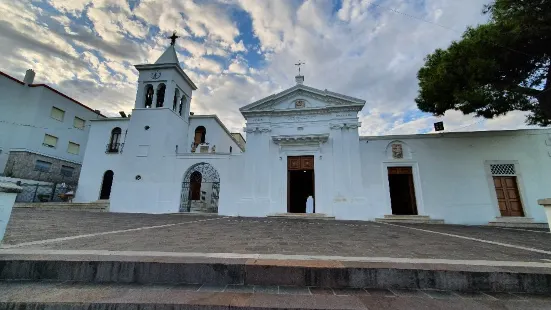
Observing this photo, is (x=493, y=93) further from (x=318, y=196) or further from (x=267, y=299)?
(x=267, y=299)

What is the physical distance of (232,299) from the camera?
1.93 meters

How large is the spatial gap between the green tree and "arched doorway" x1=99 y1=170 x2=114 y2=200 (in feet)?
69.2

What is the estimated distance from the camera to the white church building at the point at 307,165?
1084 cm

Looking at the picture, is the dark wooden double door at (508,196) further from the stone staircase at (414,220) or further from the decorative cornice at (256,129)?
the decorative cornice at (256,129)

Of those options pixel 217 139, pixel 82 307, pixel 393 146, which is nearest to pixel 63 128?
pixel 217 139

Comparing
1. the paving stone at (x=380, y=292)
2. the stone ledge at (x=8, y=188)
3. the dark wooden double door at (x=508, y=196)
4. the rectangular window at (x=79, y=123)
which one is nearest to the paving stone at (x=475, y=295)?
the paving stone at (x=380, y=292)

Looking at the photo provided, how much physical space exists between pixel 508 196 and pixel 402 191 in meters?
4.56

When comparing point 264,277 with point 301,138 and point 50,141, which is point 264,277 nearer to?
point 301,138

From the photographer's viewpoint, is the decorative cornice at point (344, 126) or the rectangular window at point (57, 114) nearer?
the decorative cornice at point (344, 126)

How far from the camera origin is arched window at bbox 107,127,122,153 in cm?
1712

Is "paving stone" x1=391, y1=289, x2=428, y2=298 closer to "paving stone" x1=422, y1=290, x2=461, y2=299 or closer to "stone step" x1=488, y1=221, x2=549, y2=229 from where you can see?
"paving stone" x1=422, y1=290, x2=461, y2=299

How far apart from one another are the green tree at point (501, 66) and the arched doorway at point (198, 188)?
12.6 metres

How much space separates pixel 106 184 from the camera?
16.5 metres

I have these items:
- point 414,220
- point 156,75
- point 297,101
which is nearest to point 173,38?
point 156,75
